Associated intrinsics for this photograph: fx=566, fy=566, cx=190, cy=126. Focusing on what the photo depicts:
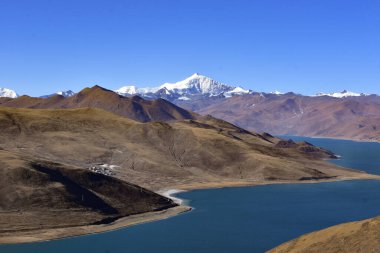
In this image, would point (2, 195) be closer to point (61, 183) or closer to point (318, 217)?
point (61, 183)

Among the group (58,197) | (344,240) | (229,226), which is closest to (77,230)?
(58,197)

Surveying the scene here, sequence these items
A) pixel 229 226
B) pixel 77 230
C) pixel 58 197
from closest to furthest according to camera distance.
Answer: pixel 77 230 < pixel 229 226 < pixel 58 197

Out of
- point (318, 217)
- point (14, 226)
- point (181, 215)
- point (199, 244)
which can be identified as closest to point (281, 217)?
point (318, 217)

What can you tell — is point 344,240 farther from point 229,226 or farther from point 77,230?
point 77,230

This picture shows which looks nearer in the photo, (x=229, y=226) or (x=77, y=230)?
(x=77, y=230)

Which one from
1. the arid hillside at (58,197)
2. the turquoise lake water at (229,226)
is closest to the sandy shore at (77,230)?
the arid hillside at (58,197)

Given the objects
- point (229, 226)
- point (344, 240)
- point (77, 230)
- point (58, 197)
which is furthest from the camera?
point (58, 197)

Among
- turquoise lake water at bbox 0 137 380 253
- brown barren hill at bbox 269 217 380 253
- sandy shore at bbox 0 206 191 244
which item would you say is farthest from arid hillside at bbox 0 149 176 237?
brown barren hill at bbox 269 217 380 253
